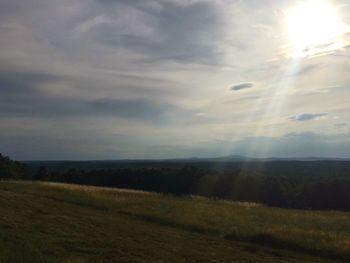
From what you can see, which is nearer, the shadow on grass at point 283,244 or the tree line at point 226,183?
the shadow on grass at point 283,244

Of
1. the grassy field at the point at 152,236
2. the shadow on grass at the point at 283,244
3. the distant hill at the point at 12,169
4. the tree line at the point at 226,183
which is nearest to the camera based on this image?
the grassy field at the point at 152,236

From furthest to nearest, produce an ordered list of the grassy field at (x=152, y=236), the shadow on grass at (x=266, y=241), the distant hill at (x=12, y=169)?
the distant hill at (x=12, y=169), the shadow on grass at (x=266, y=241), the grassy field at (x=152, y=236)

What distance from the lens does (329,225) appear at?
110ft

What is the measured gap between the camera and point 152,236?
2348cm

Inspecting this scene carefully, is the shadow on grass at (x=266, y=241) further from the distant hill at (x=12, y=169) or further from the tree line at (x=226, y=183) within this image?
the distant hill at (x=12, y=169)

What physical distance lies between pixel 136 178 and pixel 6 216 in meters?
89.3

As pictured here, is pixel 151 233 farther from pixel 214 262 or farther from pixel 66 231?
pixel 214 262

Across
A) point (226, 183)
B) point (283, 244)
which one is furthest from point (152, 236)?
point (226, 183)

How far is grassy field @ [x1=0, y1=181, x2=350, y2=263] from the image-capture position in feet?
59.8

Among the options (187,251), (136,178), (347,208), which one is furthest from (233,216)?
(136,178)

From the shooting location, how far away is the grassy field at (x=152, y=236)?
18.2 m

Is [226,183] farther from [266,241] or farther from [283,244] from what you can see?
[283,244]

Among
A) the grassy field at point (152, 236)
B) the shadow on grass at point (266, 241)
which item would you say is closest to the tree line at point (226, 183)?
the grassy field at point (152, 236)

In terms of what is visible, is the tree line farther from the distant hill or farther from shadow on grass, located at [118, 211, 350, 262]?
shadow on grass, located at [118, 211, 350, 262]
